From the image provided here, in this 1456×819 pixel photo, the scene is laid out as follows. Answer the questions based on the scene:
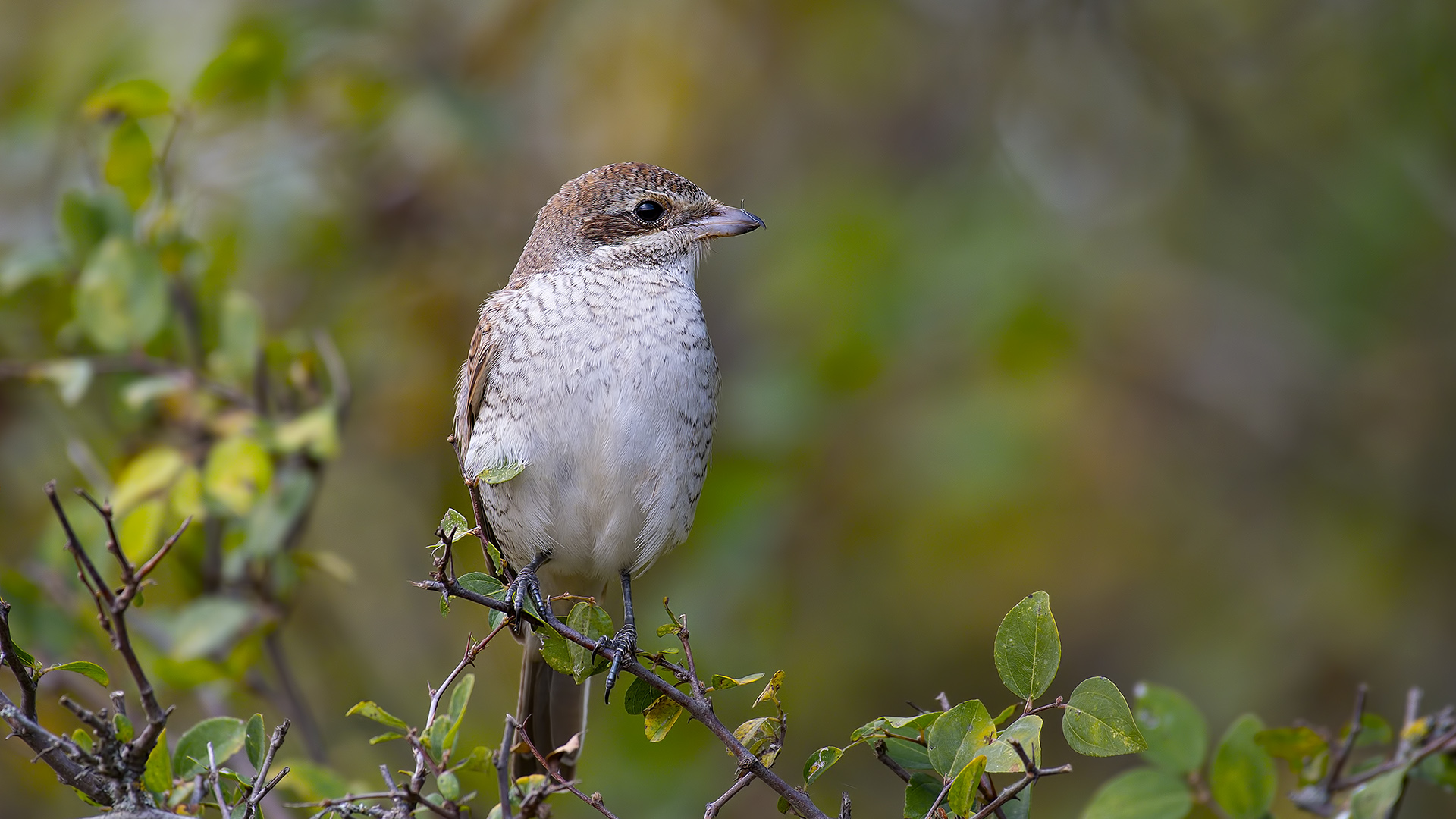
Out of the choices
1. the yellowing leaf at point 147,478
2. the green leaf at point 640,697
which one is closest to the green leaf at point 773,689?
the green leaf at point 640,697

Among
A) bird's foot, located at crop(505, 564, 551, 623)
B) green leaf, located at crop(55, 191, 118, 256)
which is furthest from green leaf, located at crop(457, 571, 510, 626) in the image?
green leaf, located at crop(55, 191, 118, 256)

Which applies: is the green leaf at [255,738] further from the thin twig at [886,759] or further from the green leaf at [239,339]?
the green leaf at [239,339]

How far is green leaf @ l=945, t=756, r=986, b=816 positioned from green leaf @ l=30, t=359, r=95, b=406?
2653 mm

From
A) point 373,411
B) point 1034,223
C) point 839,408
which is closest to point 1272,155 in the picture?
point 1034,223

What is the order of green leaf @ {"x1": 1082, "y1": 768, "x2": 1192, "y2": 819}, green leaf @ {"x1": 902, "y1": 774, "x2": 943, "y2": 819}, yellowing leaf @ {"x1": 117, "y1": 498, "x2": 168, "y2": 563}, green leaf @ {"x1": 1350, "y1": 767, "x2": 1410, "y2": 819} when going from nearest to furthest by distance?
1. green leaf @ {"x1": 902, "y1": 774, "x2": 943, "y2": 819}
2. green leaf @ {"x1": 1350, "y1": 767, "x2": 1410, "y2": 819}
3. green leaf @ {"x1": 1082, "y1": 768, "x2": 1192, "y2": 819}
4. yellowing leaf @ {"x1": 117, "y1": 498, "x2": 168, "y2": 563}

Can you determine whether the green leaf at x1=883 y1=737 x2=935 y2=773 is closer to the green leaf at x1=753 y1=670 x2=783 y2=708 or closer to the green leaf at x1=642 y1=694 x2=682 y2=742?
the green leaf at x1=753 y1=670 x2=783 y2=708

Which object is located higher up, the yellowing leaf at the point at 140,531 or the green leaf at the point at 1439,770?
the yellowing leaf at the point at 140,531

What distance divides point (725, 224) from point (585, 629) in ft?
5.48

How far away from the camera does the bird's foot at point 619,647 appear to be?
232 cm

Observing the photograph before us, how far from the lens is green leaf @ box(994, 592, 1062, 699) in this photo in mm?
2104

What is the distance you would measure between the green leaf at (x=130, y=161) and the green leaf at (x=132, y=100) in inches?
1.7

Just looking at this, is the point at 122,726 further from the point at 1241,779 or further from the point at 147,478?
the point at 1241,779

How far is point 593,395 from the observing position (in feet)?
10.5

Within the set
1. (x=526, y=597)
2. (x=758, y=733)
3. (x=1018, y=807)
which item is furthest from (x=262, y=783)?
(x=1018, y=807)
